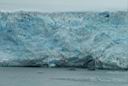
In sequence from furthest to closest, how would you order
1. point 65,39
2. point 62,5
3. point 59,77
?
point 62,5 < point 65,39 < point 59,77

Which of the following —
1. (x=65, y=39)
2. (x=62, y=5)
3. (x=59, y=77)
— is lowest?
(x=59, y=77)

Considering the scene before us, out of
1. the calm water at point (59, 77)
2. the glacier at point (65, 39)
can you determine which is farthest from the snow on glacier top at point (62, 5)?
the calm water at point (59, 77)

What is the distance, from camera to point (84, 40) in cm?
751

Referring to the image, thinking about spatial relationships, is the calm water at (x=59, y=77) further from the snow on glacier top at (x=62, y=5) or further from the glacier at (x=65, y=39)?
the snow on glacier top at (x=62, y=5)

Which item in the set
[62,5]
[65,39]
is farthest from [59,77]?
[62,5]

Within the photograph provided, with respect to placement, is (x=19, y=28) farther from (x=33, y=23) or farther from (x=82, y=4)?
(x=82, y=4)

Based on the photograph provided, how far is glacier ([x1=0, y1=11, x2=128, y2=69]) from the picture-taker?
741 cm

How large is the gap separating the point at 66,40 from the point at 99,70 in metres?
0.80

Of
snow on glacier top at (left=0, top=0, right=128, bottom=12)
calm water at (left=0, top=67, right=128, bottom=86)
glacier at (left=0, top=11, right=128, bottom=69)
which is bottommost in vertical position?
calm water at (left=0, top=67, right=128, bottom=86)

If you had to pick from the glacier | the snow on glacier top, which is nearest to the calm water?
the glacier

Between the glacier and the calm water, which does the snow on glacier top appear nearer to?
the glacier

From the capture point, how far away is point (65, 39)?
24.7ft

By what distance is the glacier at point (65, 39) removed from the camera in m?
7.41

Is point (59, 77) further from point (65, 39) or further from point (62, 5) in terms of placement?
point (62, 5)
